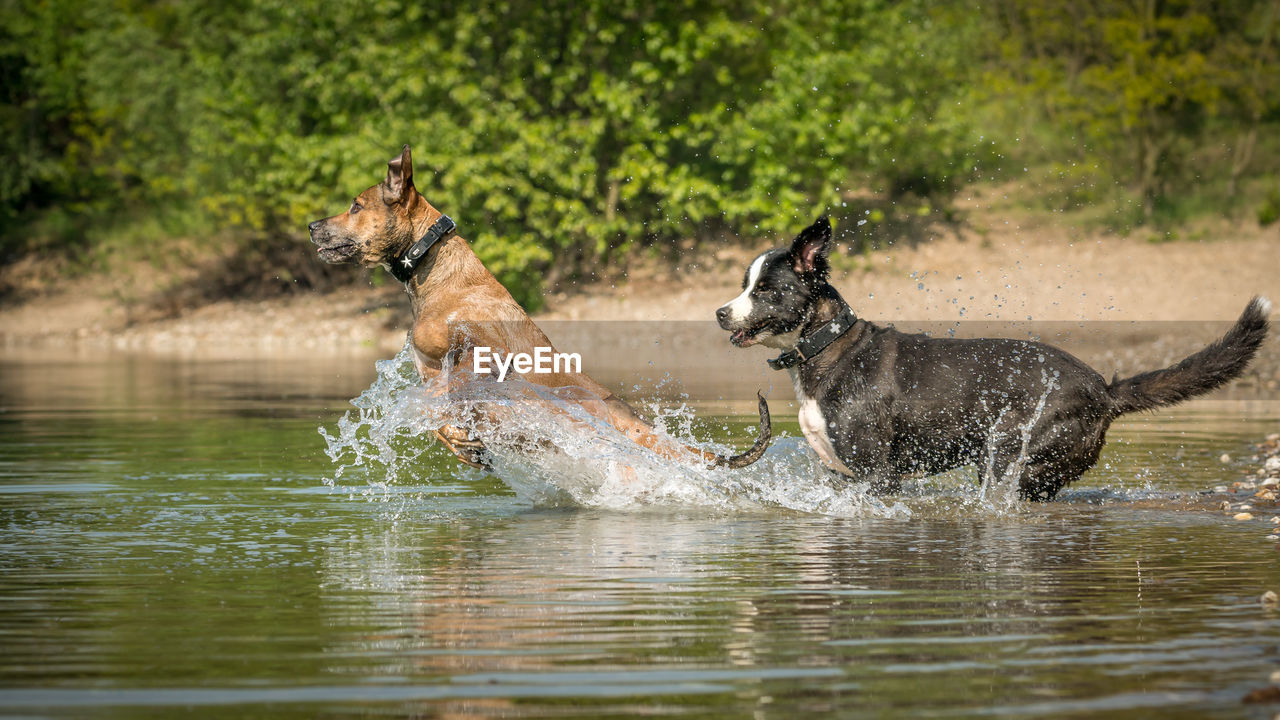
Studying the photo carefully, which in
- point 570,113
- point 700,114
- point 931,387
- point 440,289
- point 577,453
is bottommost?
point 577,453

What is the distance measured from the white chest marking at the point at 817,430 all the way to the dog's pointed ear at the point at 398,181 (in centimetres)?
272

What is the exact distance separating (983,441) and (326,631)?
4417 mm

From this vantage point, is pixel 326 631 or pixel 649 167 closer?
pixel 326 631

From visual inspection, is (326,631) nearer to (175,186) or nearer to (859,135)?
(859,135)

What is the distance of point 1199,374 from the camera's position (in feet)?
29.5

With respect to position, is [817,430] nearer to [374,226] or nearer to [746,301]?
[746,301]

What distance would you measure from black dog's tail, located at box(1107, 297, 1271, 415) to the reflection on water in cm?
67

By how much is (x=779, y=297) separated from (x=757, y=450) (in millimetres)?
903

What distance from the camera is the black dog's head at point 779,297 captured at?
29.6 feet

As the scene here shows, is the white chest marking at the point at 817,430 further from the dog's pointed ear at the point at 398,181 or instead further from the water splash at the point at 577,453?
the dog's pointed ear at the point at 398,181

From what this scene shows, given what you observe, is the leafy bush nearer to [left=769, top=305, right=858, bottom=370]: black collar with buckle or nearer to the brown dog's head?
the brown dog's head

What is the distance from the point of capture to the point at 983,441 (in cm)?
898

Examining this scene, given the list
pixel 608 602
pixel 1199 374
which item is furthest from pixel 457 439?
pixel 1199 374

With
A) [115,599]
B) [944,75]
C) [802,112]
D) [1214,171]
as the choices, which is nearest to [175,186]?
[802,112]
